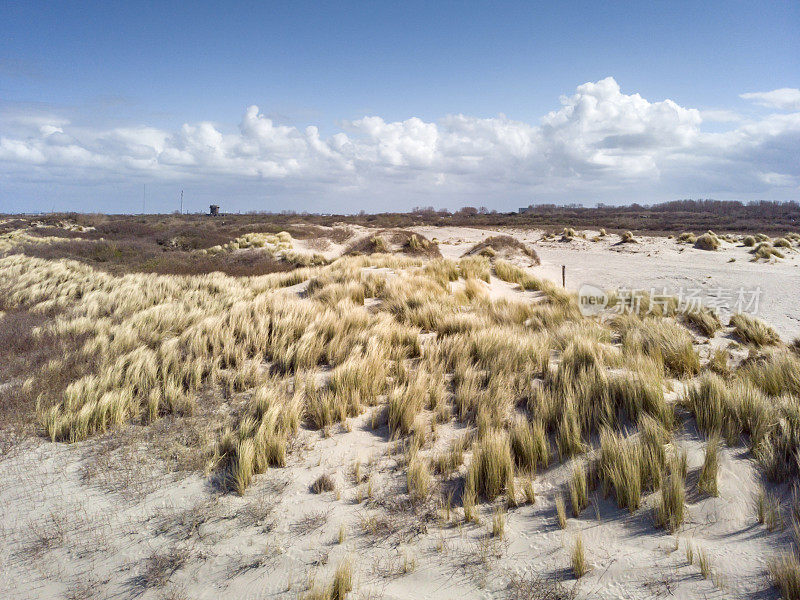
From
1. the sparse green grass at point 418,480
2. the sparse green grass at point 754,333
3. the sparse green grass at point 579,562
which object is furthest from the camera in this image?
the sparse green grass at point 754,333

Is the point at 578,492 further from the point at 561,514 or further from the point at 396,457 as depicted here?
the point at 396,457

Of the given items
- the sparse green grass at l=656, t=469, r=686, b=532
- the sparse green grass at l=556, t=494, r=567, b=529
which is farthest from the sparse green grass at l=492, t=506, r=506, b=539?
the sparse green grass at l=656, t=469, r=686, b=532

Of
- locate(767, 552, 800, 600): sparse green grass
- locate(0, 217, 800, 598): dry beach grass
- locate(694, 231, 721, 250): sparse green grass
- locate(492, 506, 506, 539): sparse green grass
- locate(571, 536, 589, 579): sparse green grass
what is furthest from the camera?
locate(694, 231, 721, 250): sparse green grass

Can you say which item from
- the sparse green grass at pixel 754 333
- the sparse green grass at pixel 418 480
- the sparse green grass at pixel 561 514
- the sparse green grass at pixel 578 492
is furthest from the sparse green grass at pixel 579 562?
the sparse green grass at pixel 754 333

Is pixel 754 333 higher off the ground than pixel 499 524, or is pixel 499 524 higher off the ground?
pixel 754 333

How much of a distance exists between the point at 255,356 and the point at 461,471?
366 centimetres

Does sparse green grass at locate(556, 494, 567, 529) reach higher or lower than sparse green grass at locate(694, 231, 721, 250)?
lower

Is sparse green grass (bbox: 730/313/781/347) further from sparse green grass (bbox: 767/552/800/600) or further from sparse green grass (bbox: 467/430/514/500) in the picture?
sparse green grass (bbox: 467/430/514/500)

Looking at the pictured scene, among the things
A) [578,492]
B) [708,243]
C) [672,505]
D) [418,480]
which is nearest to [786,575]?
[672,505]

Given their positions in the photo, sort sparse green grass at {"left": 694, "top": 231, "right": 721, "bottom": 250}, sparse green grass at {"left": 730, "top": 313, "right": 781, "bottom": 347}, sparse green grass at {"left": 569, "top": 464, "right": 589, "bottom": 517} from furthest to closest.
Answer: sparse green grass at {"left": 694, "top": 231, "right": 721, "bottom": 250}
sparse green grass at {"left": 730, "top": 313, "right": 781, "bottom": 347}
sparse green grass at {"left": 569, "top": 464, "right": 589, "bottom": 517}

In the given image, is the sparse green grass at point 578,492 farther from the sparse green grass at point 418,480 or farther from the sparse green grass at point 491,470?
the sparse green grass at point 418,480

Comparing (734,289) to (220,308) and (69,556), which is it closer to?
(220,308)

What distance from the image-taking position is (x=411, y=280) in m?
10.2

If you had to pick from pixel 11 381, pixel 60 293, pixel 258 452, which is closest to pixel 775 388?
pixel 258 452
